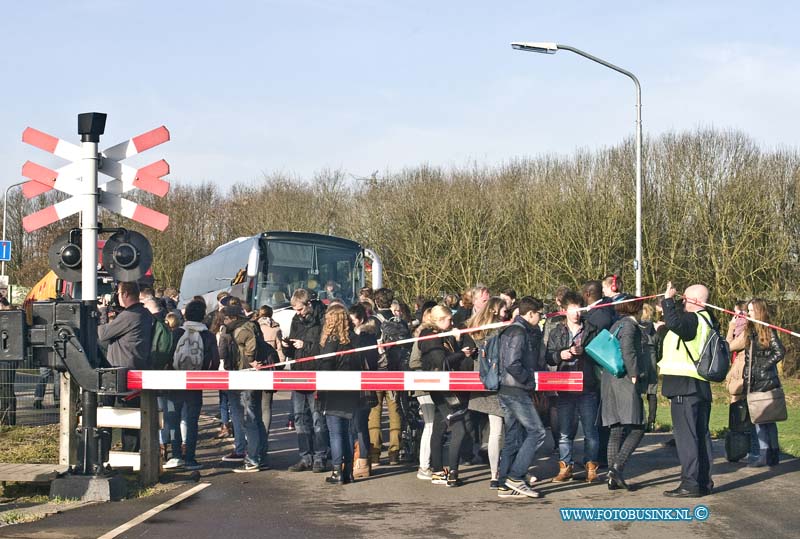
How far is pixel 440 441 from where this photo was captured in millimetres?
11398

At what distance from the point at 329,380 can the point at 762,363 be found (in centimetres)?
488

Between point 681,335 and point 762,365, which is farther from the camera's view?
point 762,365

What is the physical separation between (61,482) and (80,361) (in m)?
1.13

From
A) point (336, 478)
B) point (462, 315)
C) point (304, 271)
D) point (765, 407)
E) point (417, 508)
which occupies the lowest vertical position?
point (417, 508)

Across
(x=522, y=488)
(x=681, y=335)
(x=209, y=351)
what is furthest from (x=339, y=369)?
(x=681, y=335)

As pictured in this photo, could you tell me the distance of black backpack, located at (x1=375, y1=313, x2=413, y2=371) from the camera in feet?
42.3

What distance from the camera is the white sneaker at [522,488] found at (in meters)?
10.2

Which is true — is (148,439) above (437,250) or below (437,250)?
below

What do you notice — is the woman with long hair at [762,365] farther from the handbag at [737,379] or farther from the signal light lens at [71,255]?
the signal light lens at [71,255]

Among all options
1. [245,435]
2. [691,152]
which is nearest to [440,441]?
[245,435]

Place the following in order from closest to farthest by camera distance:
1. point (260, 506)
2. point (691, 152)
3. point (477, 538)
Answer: point (477, 538)
point (260, 506)
point (691, 152)

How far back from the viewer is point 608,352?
34.9 ft

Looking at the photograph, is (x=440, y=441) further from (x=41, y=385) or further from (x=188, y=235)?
(x=188, y=235)

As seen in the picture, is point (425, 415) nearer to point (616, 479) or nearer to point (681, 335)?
point (616, 479)
